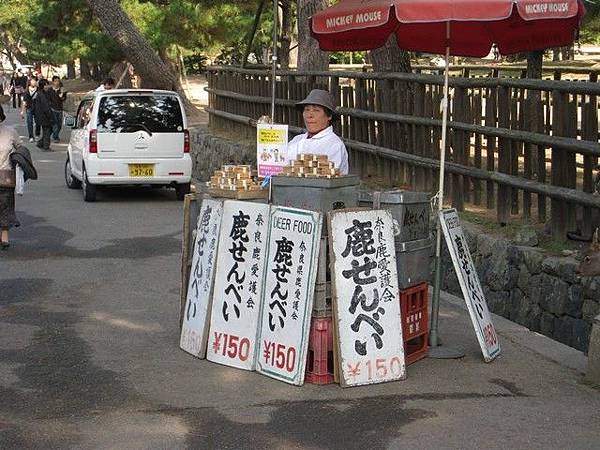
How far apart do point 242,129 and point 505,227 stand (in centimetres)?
1135

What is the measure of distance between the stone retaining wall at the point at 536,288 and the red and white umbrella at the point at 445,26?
4.60ft

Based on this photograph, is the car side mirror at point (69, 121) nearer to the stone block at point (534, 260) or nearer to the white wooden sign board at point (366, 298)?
the stone block at point (534, 260)

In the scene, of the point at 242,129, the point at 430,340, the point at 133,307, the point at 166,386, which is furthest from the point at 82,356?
the point at 242,129

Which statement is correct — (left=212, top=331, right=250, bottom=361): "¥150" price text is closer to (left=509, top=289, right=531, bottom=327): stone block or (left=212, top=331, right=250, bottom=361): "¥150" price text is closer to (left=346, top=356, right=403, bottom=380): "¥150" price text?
(left=346, top=356, right=403, bottom=380): "¥150" price text

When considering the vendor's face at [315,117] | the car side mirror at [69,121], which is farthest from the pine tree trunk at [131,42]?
the vendor's face at [315,117]

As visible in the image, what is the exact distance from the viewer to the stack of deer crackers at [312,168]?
7391 mm

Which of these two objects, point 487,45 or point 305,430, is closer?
point 305,430

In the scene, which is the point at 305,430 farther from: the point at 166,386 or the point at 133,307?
the point at 133,307

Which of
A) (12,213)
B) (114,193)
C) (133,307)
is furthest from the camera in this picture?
(114,193)

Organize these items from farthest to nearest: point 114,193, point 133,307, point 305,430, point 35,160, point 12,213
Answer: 1. point 35,160
2. point 114,193
3. point 12,213
4. point 133,307
5. point 305,430

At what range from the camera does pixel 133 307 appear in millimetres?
9719

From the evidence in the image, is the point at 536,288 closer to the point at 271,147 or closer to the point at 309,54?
the point at 271,147

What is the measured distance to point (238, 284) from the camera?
7.54 metres

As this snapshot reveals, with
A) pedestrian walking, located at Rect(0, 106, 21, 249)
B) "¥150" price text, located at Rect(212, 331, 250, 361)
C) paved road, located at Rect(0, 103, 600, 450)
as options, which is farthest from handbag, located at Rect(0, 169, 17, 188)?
"¥150" price text, located at Rect(212, 331, 250, 361)
